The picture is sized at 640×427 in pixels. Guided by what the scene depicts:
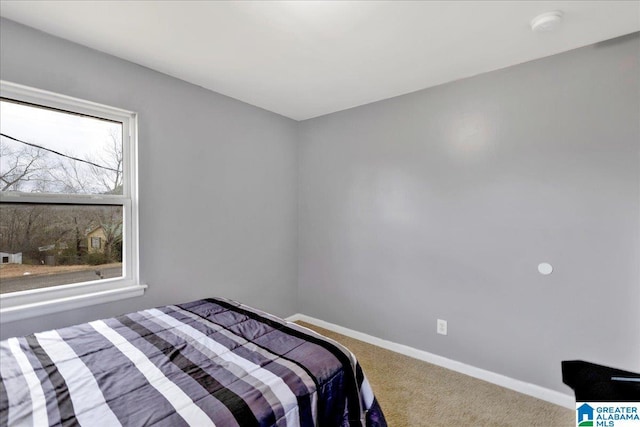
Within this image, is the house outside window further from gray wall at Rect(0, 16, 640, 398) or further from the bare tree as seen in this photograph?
the bare tree

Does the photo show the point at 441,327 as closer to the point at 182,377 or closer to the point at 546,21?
the point at 182,377

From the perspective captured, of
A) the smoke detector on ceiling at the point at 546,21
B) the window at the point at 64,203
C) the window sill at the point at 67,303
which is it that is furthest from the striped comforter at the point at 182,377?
the smoke detector on ceiling at the point at 546,21

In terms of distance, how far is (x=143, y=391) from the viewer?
42.8 inches

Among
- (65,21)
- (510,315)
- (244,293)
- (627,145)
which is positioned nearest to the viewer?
(65,21)

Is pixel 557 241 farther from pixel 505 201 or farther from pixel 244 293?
pixel 244 293

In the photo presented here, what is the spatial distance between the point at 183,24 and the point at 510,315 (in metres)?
2.85

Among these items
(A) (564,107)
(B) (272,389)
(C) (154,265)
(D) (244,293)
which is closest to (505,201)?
(A) (564,107)

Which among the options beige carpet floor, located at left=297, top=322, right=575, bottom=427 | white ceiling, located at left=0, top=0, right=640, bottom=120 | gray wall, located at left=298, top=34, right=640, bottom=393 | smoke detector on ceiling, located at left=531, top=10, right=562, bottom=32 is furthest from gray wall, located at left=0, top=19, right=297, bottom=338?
smoke detector on ceiling, located at left=531, top=10, right=562, bottom=32

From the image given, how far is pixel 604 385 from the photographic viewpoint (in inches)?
54.7

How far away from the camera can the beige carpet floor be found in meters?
1.82

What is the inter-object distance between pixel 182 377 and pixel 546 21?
2.47 meters

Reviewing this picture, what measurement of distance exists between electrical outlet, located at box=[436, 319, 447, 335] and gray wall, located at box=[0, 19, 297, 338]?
1592mm

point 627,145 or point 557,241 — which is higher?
point 627,145


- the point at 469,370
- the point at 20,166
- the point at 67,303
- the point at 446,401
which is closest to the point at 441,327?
the point at 469,370
